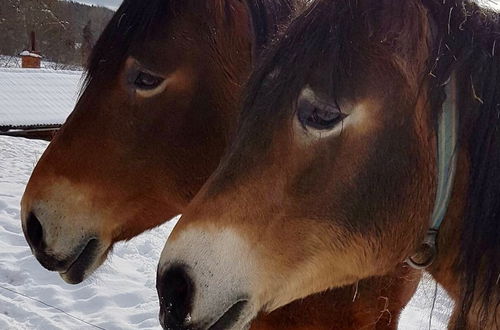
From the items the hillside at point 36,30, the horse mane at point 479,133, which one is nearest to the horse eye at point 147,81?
the horse mane at point 479,133

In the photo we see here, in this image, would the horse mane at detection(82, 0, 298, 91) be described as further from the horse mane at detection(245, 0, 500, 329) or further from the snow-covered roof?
the snow-covered roof

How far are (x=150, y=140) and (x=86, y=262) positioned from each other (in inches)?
22.4

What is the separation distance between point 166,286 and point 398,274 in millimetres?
1055

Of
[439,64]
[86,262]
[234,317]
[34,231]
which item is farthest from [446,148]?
[34,231]

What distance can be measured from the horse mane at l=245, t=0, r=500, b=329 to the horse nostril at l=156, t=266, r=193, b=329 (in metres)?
0.45

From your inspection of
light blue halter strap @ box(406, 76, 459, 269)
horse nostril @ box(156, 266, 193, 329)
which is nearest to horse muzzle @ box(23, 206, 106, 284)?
horse nostril @ box(156, 266, 193, 329)

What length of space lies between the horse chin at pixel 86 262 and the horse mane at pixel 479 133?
1395 millimetres

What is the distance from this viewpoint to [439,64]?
4.76 ft

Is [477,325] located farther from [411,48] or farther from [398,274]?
[411,48]

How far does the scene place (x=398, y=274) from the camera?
6.70 ft

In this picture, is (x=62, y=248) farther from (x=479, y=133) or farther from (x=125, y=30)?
(x=479, y=133)

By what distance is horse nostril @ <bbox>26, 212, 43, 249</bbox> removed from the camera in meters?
2.05

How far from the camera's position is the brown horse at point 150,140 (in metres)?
2.07

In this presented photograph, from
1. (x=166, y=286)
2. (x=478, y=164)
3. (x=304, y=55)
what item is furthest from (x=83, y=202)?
(x=478, y=164)
